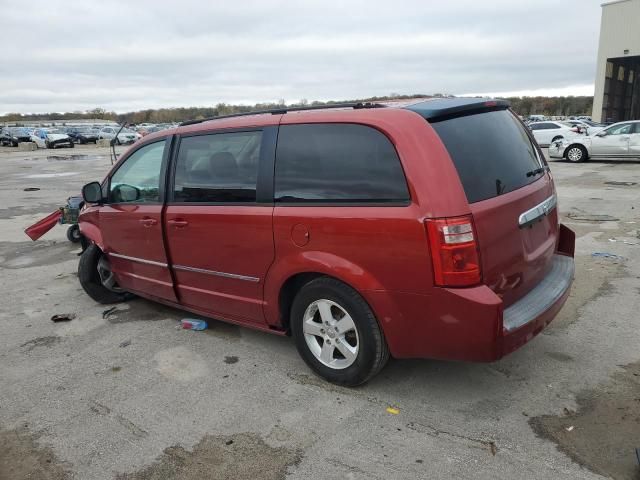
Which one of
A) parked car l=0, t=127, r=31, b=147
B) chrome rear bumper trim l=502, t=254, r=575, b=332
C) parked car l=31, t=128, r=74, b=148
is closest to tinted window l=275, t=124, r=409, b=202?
chrome rear bumper trim l=502, t=254, r=575, b=332

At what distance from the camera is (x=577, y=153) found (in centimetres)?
1903

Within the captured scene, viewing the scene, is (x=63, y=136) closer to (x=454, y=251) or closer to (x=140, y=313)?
(x=140, y=313)

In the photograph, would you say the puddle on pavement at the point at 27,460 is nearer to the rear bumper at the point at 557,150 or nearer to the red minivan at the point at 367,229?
the red minivan at the point at 367,229

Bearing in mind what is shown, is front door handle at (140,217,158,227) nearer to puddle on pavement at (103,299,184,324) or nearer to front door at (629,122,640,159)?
puddle on pavement at (103,299,184,324)

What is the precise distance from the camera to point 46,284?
609cm

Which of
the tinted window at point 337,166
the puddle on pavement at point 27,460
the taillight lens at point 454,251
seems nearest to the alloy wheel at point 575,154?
the tinted window at point 337,166

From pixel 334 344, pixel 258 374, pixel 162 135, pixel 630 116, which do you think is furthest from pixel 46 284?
pixel 630 116

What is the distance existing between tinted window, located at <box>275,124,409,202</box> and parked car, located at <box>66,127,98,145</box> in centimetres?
5079

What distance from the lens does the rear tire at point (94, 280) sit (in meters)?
5.29

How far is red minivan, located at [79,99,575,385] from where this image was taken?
2885mm

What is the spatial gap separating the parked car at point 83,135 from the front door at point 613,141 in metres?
43.7

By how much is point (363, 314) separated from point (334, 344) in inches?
15.4

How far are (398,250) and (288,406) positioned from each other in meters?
1.23

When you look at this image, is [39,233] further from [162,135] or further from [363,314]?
[363,314]
